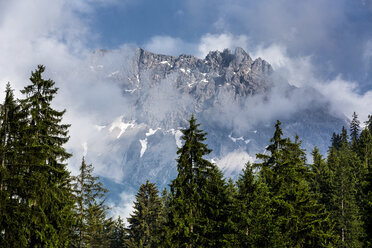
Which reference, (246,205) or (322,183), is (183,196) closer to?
(246,205)

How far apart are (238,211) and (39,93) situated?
1596cm

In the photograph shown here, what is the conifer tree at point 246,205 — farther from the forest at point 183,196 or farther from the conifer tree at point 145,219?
the conifer tree at point 145,219

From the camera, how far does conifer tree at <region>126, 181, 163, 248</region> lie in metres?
51.5

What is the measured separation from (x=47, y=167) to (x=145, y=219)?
117 feet

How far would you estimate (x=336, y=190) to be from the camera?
118 feet

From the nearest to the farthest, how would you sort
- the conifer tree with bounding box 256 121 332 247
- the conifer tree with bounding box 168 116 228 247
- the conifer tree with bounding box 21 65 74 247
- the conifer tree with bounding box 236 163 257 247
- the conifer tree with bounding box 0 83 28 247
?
1. the conifer tree with bounding box 0 83 28 247
2. the conifer tree with bounding box 21 65 74 247
3. the conifer tree with bounding box 256 121 332 247
4. the conifer tree with bounding box 236 163 257 247
5. the conifer tree with bounding box 168 116 228 247

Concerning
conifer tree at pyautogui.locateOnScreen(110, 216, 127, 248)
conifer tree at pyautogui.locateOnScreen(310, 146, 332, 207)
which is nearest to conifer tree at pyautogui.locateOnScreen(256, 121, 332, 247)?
conifer tree at pyautogui.locateOnScreen(310, 146, 332, 207)

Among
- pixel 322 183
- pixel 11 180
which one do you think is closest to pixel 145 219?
pixel 322 183

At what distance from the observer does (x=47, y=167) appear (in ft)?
65.9

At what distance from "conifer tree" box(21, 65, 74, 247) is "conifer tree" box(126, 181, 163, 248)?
1194 inches

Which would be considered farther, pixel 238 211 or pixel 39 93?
pixel 238 211

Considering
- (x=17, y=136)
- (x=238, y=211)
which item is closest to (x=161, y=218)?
(x=238, y=211)

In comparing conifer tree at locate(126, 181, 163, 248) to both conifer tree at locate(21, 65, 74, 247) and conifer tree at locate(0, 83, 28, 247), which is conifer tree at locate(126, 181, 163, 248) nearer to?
conifer tree at locate(21, 65, 74, 247)

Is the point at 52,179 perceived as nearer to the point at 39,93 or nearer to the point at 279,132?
the point at 39,93
